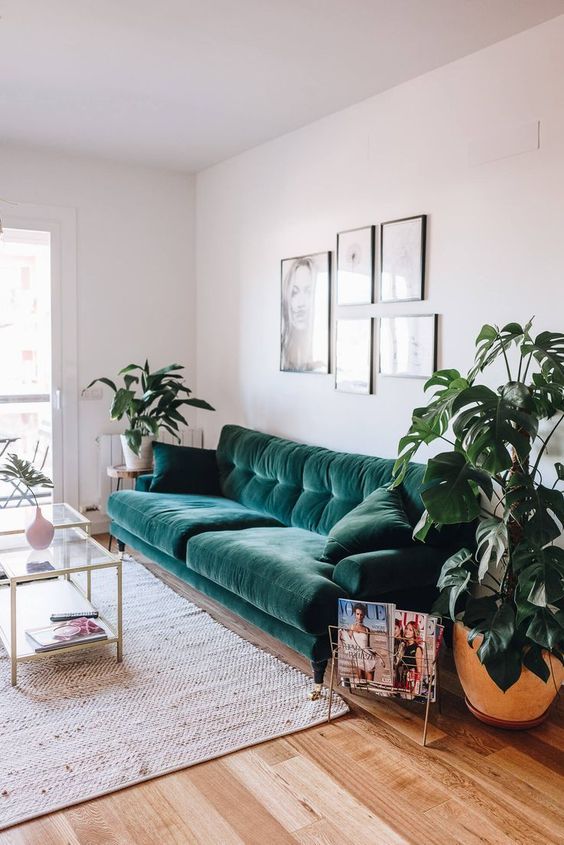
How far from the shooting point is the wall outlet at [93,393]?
17.4ft

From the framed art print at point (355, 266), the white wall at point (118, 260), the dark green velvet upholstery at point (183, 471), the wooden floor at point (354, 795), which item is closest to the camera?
the wooden floor at point (354, 795)

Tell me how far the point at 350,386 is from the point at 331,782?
220 centimetres

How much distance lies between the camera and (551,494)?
2633mm

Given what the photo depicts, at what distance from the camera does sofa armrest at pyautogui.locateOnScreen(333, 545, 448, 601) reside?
9.45 feet

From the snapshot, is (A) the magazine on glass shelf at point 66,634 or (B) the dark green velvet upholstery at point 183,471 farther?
(B) the dark green velvet upholstery at point 183,471

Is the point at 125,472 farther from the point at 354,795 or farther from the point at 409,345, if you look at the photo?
the point at 354,795

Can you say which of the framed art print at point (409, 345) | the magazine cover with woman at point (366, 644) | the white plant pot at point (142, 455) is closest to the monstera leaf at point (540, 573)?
the magazine cover with woman at point (366, 644)

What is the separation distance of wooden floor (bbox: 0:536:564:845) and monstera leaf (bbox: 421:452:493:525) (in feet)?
2.61

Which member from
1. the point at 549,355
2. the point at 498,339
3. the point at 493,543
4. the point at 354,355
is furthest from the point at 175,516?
the point at 549,355

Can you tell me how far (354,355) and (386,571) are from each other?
58.6 inches

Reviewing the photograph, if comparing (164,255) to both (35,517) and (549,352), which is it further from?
(549,352)

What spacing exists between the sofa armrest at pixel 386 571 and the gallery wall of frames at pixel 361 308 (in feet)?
3.14

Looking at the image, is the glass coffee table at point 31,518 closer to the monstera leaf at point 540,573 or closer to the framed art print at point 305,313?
the framed art print at point 305,313

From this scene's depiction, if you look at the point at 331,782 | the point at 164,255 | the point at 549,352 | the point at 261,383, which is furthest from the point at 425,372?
the point at 164,255
